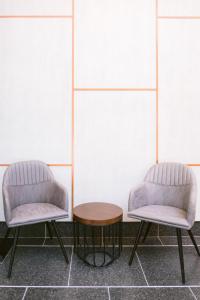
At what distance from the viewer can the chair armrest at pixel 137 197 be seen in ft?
8.95

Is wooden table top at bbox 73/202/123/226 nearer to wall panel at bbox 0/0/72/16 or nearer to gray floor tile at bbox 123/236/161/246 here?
gray floor tile at bbox 123/236/161/246

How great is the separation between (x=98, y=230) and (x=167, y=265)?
96 cm

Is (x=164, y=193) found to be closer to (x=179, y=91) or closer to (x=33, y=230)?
(x=179, y=91)

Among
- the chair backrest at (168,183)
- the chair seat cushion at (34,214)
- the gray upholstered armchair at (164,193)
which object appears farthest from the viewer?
the chair backrest at (168,183)

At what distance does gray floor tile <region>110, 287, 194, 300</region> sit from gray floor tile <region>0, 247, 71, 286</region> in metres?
0.51

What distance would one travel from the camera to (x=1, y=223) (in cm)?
328

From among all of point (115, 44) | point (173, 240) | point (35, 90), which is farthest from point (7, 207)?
point (115, 44)

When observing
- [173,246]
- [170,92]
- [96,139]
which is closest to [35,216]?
[96,139]

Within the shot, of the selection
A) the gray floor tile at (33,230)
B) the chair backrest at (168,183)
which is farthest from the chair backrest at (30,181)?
the chair backrest at (168,183)

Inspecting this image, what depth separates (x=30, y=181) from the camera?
3029 mm

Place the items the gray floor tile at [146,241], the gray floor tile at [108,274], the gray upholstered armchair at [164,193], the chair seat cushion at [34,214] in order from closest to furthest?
the gray floor tile at [108,274], the chair seat cushion at [34,214], the gray upholstered armchair at [164,193], the gray floor tile at [146,241]

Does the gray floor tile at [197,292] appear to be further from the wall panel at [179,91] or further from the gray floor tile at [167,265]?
the wall panel at [179,91]

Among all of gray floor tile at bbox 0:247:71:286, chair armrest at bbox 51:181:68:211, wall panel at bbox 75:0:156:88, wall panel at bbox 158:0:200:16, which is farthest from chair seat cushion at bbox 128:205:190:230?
wall panel at bbox 158:0:200:16

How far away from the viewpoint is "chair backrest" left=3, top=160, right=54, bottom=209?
9.66 ft
